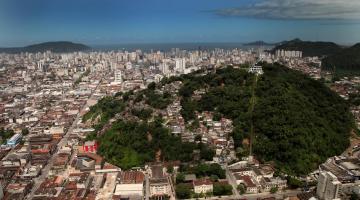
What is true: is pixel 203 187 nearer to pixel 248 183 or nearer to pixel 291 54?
pixel 248 183

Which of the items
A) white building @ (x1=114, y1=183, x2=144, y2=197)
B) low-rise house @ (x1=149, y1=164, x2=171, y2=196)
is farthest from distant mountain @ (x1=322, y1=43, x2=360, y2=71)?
white building @ (x1=114, y1=183, x2=144, y2=197)

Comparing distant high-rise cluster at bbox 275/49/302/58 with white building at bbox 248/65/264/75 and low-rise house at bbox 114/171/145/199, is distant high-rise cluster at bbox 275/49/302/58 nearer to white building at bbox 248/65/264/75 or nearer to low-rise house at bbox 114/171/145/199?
white building at bbox 248/65/264/75

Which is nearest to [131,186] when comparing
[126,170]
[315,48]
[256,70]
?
[126,170]

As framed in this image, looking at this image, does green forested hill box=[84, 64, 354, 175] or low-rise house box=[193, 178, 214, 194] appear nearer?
low-rise house box=[193, 178, 214, 194]

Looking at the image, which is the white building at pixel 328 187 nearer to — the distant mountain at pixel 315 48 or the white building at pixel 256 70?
the white building at pixel 256 70

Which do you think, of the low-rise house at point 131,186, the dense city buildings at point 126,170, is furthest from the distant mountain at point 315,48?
the low-rise house at point 131,186

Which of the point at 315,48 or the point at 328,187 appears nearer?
the point at 328,187

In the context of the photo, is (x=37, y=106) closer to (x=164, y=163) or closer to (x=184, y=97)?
(x=184, y=97)
